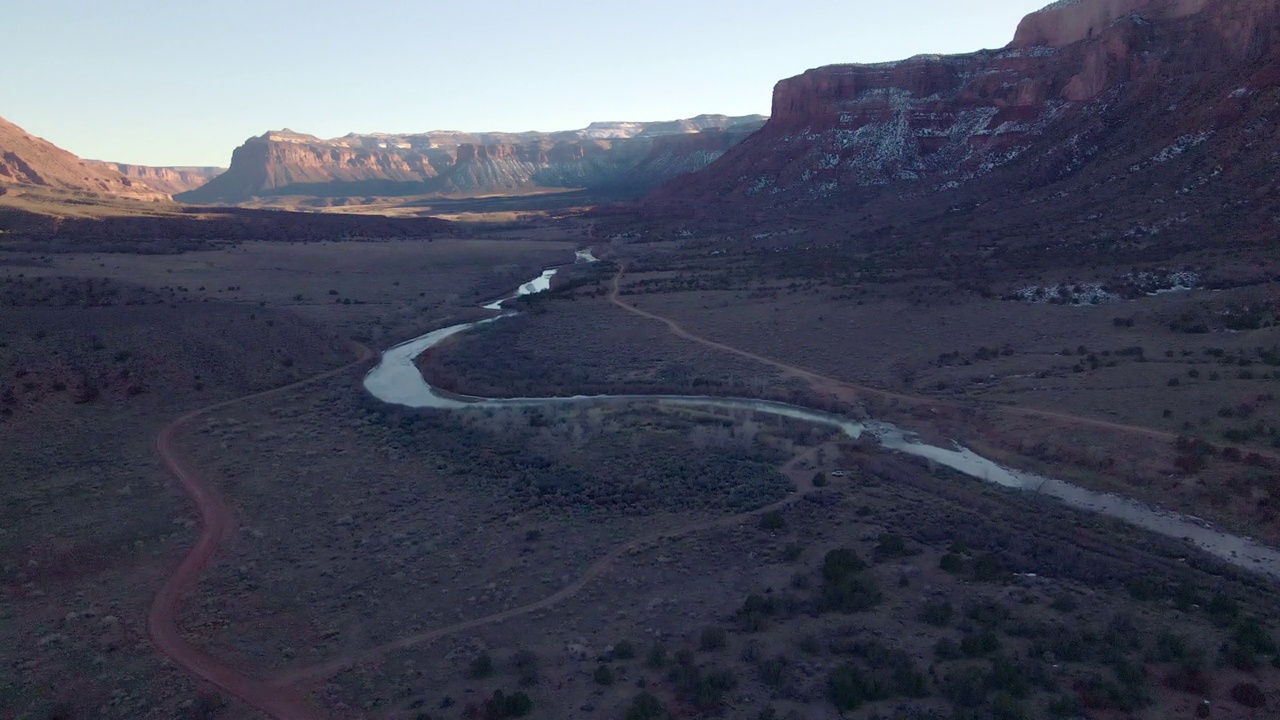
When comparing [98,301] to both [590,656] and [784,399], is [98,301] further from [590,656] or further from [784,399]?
[590,656]

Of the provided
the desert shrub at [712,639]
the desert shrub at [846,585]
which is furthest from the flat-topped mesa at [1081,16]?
the desert shrub at [712,639]

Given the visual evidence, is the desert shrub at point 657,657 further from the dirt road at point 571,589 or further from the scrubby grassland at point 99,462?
the scrubby grassland at point 99,462

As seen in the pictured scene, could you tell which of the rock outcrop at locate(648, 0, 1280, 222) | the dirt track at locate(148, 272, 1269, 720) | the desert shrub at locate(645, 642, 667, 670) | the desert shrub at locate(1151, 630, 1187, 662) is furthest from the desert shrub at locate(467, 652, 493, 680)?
the rock outcrop at locate(648, 0, 1280, 222)

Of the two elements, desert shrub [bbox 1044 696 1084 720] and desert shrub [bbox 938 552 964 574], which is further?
desert shrub [bbox 938 552 964 574]

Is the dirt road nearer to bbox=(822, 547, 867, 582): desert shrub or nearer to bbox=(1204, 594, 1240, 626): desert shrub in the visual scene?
bbox=(822, 547, 867, 582): desert shrub

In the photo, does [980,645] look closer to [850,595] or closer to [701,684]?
[850,595]

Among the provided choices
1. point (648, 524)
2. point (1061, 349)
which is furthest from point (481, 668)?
point (1061, 349)
